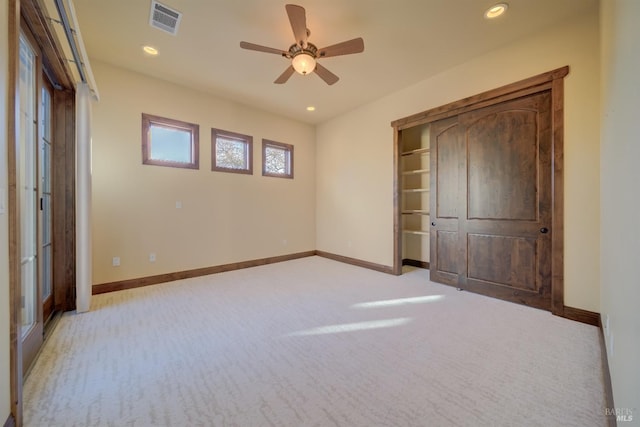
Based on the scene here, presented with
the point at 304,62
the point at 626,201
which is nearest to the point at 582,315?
the point at 626,201

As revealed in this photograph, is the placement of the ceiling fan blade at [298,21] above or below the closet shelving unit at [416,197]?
above

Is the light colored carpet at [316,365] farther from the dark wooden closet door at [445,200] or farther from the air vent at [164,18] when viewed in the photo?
the air vent at [164,18]

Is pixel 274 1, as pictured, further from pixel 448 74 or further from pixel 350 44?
pixel 448 74

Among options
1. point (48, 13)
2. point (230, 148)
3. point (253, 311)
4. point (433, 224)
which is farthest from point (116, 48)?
point (433, 224)

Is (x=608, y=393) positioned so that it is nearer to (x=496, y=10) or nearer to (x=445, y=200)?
(x=445, y=200)

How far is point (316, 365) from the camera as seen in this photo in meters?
1.83

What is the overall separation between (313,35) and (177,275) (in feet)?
12.5

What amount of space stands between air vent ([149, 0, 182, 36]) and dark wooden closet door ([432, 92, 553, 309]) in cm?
349

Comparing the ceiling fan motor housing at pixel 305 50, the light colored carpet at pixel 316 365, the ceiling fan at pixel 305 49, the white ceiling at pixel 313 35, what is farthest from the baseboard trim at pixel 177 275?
the ceiling fan motor housing at pixel 305 50

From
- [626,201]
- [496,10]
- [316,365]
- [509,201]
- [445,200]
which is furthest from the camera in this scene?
[445,200]

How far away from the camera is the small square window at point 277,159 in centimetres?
508

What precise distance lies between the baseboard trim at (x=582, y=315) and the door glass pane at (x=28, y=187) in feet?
15.4

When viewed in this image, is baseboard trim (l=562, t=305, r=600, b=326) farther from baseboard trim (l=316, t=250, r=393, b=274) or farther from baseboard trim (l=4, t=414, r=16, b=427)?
baseboard trim (l=4, t=414, r=16, b=427)

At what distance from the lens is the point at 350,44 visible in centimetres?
239
